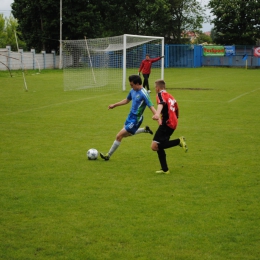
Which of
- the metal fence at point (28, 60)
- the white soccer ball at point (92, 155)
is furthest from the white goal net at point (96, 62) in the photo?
the white soccer ball at point (92, 155)

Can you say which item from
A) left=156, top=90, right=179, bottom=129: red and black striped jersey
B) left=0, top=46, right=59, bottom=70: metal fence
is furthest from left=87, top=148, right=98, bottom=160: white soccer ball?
left=0, top=46, right=59, bottom=70: metal fence

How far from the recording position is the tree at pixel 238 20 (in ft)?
173

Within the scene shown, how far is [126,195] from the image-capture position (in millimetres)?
Result: 7102

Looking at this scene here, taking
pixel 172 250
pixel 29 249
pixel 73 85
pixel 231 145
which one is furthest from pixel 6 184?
pixel 73 85

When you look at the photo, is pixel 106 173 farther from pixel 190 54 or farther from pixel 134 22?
pixel 134 22

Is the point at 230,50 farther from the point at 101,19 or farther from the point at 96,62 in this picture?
the point at 96,62

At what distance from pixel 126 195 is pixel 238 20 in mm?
49277

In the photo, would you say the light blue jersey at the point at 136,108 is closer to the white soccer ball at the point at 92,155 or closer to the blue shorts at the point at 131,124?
the blue shorts at the point at 131,124

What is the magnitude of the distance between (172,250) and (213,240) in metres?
0.55

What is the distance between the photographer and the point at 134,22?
56.5 m

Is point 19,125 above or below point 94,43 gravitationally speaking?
below

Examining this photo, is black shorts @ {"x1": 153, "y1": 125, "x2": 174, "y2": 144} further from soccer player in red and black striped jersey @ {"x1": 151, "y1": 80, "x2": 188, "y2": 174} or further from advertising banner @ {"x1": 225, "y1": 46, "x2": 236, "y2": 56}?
advertising banner @ {"x1": 225, "y1": 46, "x2": 236, "y2": 56}

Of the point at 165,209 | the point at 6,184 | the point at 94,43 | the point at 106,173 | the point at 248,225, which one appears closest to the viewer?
the point at 248,225

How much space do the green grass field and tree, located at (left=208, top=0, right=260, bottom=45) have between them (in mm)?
41460
